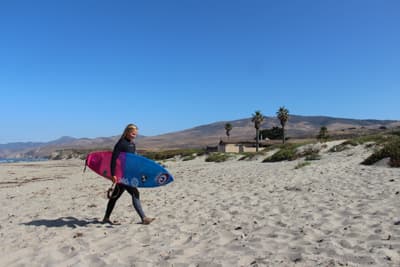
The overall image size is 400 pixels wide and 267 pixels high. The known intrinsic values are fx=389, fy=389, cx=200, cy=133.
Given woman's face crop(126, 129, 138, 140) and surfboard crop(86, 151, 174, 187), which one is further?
surfboard crop(86, 151, 174, 187)

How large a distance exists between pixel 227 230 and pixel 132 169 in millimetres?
2510

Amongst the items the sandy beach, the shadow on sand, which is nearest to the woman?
the sandy beach

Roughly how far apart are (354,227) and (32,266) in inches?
183

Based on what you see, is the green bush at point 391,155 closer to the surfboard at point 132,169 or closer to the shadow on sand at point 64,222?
the surfboard at point 132,169

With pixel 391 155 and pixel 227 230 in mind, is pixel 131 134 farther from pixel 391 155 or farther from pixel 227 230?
pixel 391 155

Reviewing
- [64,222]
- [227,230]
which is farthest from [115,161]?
[227,230]

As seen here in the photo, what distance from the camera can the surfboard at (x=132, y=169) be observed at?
7.73 m

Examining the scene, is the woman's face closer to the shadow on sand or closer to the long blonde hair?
the long blonde hair

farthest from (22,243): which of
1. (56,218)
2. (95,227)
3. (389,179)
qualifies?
(389,179)

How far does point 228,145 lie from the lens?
79.8 m

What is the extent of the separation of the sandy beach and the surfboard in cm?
78

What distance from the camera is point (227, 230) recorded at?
6418 millimetres

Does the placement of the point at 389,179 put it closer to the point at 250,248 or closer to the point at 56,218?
the point at 250,248

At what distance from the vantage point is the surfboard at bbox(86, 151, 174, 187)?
773 cm
